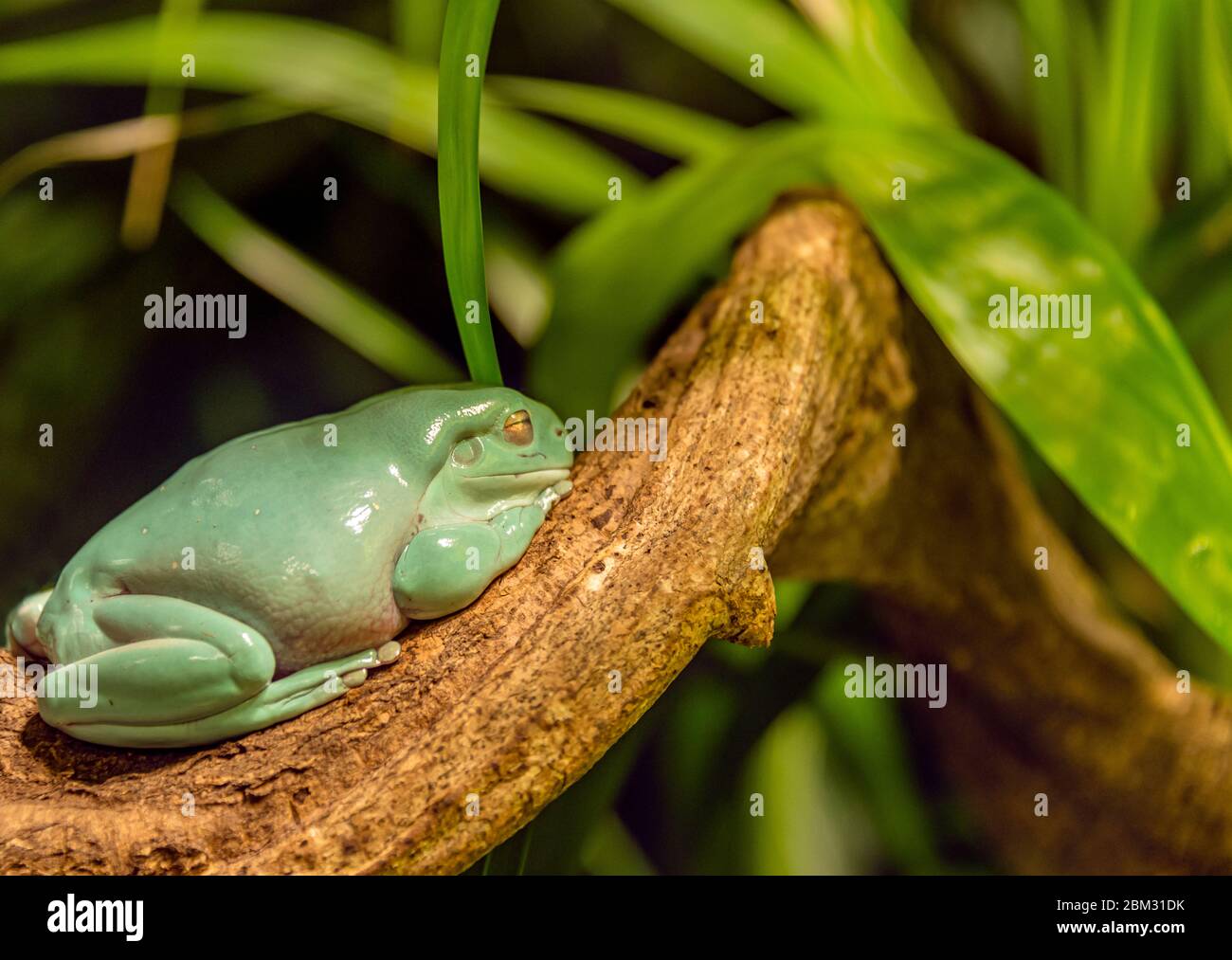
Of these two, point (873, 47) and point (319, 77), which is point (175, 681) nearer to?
point (319, 77)

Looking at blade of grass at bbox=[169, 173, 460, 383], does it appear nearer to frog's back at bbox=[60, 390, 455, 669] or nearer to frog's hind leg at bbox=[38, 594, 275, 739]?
frog's back at bbox=[60, 390, 455, 669]

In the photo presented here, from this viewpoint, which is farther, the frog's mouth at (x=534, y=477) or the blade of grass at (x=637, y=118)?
the blade of grass at (x=637, y=118)

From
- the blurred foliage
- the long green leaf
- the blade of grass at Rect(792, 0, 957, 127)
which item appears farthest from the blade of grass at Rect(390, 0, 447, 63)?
the blade of grass at Rect(792, 0, 957, 127)

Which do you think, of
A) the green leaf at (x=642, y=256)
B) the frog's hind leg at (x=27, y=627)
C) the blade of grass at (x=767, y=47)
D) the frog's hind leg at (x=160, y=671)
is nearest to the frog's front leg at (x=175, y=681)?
the frog's hind leg at (x=160, y=671)

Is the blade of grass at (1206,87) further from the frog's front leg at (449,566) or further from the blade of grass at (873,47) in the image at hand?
the frog's front leg at (449,566)

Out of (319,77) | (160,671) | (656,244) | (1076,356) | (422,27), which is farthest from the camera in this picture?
(422,27)

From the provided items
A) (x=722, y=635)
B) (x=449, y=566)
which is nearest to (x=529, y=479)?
(x=449, y=566)
